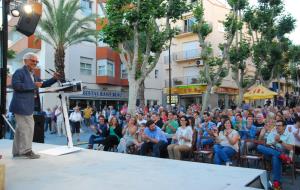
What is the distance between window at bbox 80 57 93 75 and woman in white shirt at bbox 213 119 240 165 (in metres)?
22.9

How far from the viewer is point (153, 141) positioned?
8.40 m

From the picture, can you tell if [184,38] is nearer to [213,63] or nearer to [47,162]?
[213,63]

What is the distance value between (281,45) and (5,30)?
23.4 metres

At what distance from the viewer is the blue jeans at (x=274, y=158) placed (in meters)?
6.17

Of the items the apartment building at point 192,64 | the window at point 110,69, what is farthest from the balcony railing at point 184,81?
the window at point 110,69

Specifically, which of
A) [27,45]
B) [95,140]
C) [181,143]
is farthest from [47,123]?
[181,143]

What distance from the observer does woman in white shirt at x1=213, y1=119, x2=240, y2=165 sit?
7215 mm

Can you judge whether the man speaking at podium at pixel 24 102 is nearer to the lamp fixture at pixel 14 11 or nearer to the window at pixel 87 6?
the lamp fixture at pixel 14 11

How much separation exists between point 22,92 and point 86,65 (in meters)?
25.4

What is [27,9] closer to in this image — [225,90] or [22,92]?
[22,92]

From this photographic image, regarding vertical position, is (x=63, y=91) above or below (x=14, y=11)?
below

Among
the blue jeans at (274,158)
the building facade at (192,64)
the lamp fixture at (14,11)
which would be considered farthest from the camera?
the building facade at (192,64)

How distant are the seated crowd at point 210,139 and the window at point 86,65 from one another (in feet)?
64.7

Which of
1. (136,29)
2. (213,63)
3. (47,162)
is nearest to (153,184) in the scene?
(47,162)
